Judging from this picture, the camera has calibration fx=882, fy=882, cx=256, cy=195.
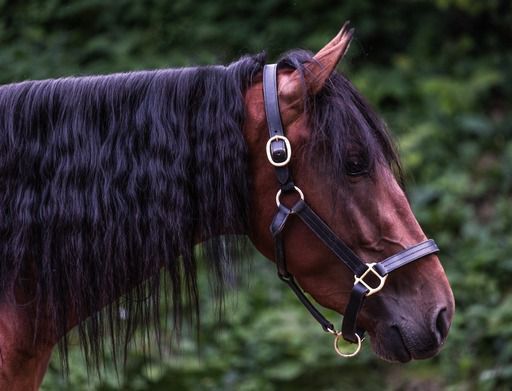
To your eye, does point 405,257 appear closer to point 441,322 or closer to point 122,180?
point 441,322

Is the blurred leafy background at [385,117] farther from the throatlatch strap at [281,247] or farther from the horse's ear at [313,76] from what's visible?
the horse's ear at [313,76]

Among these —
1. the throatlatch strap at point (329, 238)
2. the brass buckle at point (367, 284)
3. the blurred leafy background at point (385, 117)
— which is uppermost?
the throatlatch strap at point (329, 238)

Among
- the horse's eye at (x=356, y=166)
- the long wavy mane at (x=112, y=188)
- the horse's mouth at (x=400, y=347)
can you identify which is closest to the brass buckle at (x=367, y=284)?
the horse's mouth at (x=400, y=347)

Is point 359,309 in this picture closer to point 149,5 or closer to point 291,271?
point 291,271

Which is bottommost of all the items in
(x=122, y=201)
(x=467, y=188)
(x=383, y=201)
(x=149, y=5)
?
(x=467, y=188)

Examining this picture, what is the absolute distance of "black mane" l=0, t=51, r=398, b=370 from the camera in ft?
8.46

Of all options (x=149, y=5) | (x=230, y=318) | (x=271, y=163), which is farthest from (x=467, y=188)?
(x=271, y=163)

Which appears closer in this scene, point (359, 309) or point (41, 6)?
point (359, 309)

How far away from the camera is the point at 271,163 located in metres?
2.58

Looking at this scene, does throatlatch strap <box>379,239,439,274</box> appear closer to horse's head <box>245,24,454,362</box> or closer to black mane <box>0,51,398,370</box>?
horse's head <box>245,24,454,362</box>

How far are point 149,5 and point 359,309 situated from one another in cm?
630

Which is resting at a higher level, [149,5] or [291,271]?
[291,271]

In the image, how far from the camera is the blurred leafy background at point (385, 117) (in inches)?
229

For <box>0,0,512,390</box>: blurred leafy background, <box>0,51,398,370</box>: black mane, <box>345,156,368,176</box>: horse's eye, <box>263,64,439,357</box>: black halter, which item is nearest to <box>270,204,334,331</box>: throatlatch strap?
<box>263,64,439,357</box>: black halter
